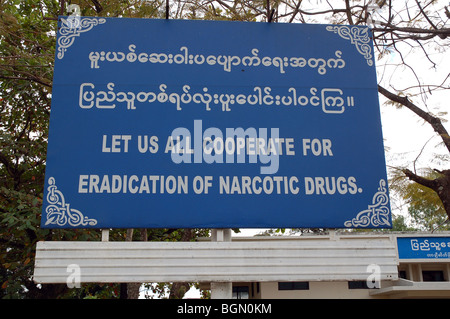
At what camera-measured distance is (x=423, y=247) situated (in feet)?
44.2

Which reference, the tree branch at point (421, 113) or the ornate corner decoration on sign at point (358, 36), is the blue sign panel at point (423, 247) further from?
the ornate corner decoration on sign at point (358, 36)

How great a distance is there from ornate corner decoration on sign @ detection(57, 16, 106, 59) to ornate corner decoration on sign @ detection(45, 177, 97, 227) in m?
1.56

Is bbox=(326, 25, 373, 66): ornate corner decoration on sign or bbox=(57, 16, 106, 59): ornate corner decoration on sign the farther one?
bbox=(326, 25, 373, 66): ornate corner decoration on sign

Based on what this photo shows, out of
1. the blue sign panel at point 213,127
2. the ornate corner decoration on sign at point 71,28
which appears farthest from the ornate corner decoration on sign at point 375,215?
the ornate corner decoration on sign at point 71,28

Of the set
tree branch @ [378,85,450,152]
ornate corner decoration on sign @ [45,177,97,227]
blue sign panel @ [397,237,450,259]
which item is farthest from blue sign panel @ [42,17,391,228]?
blue sign panel @ [397,237,450,259]

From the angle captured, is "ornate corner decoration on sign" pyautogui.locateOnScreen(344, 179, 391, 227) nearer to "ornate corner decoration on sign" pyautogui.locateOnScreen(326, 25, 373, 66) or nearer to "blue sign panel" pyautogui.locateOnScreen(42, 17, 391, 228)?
"blue sign panel" pyautogui.locateOnScreen(42, 17, 391, 228)

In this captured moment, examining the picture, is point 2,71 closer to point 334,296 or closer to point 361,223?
point 361,223

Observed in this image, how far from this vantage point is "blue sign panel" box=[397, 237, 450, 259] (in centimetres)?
1310

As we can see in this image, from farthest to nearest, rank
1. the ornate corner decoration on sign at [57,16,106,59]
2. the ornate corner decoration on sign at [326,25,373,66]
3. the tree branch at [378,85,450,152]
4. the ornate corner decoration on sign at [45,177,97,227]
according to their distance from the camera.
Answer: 1. the tree branch at [378,85,450,152]
2. the ornate corner decoration on sign at [326,25,373,66]
3. the ornate corner decoration on sign at [57,16,106,59]
4. the ornate corner decoration on sign at [45,177,97,227]

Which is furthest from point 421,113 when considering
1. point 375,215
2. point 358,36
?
point 375,215

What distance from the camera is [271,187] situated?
4270mm
